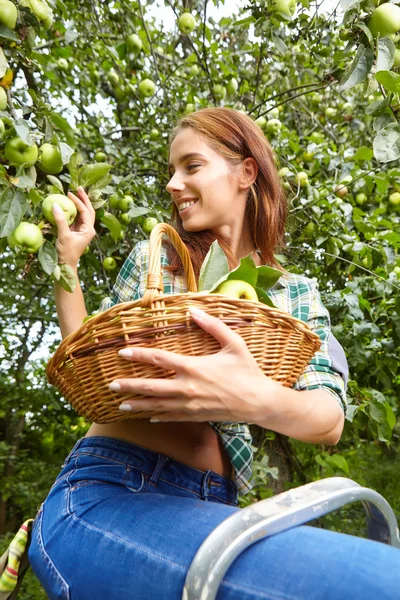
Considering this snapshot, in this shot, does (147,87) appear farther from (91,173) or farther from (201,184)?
(91,173)

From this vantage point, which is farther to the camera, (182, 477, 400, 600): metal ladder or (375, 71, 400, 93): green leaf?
(375, 71, 400, 93): green leaf

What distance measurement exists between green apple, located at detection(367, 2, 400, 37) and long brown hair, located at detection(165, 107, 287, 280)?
0.52 metres

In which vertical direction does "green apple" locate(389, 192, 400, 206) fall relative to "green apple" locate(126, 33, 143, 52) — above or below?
below

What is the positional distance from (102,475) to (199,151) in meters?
0.86

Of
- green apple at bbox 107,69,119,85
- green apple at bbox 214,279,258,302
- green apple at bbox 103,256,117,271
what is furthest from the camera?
green apple at bbox 107,69,119,85

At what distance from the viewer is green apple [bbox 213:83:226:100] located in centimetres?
288

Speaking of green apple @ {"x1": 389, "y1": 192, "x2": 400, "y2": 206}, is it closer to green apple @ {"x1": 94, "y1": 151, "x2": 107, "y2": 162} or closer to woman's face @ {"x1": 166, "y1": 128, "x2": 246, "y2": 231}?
green apple @ {"x1": 94, "y1": 151, "x2": 107, "y2": 162}

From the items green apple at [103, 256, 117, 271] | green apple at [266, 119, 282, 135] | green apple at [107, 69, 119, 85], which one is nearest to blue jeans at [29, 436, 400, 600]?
green apple at [103, 256, 117, 271]

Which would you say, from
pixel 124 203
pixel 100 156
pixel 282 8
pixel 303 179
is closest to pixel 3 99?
pixel 124 203

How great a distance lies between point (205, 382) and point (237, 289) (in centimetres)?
20

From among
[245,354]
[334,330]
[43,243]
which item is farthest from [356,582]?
[334,330]

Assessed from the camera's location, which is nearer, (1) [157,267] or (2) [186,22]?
(1) [157,267]

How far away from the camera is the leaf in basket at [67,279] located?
4.05 feet

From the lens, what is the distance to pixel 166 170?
120 inches
